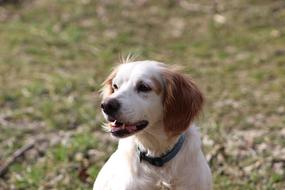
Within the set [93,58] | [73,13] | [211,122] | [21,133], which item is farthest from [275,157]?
[73,13]

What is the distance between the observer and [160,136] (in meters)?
3.89

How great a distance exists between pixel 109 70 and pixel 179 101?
13.6ft

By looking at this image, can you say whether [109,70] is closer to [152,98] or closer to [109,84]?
[109,84]

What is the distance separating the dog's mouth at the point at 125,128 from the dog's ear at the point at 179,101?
17 cm

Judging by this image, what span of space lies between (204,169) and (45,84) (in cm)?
400

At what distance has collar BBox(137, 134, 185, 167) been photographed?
3.87 meters

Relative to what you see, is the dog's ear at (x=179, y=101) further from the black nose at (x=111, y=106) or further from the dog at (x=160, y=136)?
the black nose at (x=111, y=106)

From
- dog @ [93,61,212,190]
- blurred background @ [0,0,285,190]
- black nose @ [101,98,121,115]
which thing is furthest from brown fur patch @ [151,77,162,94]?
blurred background @ [0,0,285,190]

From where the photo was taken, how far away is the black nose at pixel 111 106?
3625 mm

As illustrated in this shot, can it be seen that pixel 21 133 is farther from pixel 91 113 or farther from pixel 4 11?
pixel 4 11

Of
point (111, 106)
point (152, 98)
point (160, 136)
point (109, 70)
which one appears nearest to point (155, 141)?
point (160, 136)

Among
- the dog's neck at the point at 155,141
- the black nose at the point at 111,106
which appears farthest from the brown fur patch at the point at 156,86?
the black nose at the point at 111,106

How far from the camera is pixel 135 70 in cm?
387

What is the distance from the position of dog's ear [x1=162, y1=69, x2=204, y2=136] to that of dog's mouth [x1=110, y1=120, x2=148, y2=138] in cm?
17
